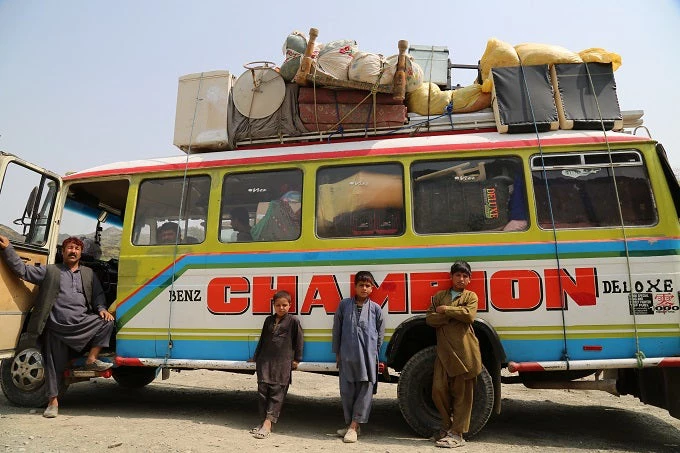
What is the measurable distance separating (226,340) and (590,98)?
14.9ft

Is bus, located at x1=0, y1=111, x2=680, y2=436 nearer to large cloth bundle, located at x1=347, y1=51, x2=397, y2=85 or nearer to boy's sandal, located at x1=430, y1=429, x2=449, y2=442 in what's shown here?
boy's sandal, located at x1=430, y1=429, x2=449, y2=442

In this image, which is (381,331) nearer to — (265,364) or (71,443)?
(265,364)

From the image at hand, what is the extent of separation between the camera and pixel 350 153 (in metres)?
5.30

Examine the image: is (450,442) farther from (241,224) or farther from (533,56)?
(533,56)

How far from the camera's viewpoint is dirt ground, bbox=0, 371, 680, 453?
14.8 feet

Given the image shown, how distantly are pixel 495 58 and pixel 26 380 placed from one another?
6.38 meters

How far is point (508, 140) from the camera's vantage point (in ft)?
16.4

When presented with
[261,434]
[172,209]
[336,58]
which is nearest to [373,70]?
[336,58]

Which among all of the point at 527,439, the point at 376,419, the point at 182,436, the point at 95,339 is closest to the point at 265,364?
the point at 182,436

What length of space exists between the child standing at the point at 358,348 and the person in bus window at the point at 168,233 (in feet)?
6.80

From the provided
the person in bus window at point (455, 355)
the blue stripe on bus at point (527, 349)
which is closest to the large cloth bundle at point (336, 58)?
the person in bus window at point (455, 355)

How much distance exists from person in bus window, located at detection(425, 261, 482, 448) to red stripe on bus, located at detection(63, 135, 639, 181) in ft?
4.10

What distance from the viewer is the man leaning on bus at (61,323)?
5453mm

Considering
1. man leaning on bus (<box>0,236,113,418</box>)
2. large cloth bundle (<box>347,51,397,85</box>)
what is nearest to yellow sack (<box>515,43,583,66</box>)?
large cloth bundle (<box>347,51,397,85</box>)
